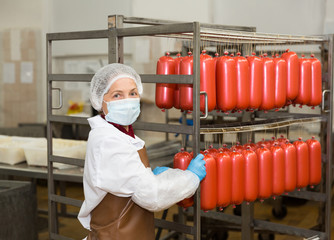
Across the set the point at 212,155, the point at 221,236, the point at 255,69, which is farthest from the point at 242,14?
the point at 212,155

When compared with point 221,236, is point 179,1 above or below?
above

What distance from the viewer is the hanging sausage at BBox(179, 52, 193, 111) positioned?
281 cm

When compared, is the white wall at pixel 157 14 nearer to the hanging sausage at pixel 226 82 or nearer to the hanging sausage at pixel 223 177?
the hanging sausage at pixel 226 82

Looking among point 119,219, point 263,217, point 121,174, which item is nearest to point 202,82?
point 121,174

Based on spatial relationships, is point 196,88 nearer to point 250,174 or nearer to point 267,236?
point 250,174

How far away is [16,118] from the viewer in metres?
8.75

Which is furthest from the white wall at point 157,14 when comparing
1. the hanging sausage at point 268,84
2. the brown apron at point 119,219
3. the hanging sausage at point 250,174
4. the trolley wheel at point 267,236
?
the brown apron at point 119,219

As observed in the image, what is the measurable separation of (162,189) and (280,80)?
1.32 m

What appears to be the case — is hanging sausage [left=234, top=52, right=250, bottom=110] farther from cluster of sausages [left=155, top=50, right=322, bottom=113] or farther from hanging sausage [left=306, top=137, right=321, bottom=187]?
hanging sausage [left=306, top=137, right=321, bottom=187]

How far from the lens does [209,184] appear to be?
2.81 meters

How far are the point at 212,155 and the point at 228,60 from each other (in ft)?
1.91

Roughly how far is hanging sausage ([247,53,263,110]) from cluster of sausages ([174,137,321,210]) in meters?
0.30

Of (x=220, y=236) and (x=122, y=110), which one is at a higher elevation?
(x=122, y=110)

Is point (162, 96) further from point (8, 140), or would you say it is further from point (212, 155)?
point (8, 140)
